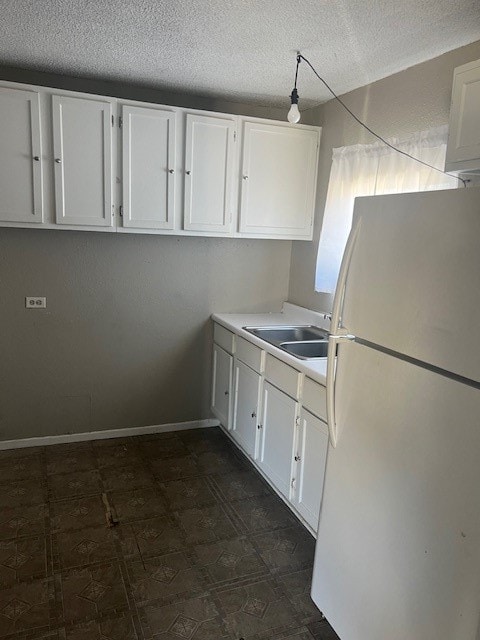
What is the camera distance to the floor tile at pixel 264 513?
8.84 feet

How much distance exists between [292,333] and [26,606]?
2.17m

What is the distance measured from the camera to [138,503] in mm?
2844

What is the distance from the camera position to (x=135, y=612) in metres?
2.05

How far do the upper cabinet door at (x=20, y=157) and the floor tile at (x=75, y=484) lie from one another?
1.59 metres

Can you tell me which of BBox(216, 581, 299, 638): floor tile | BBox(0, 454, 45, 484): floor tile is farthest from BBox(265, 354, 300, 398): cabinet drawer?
BBox(0, 454, 45, 484): floor tile

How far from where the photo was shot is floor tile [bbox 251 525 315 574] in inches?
94.0

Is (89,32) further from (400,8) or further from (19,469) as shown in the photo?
(19,469)

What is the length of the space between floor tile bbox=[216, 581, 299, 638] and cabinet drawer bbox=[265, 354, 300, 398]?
0.92m

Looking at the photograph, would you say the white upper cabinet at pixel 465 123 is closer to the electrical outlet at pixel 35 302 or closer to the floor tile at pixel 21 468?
the electrical outlet at pixel 35 302

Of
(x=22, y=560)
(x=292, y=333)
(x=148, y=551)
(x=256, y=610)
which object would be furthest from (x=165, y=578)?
(x=292, y=333)

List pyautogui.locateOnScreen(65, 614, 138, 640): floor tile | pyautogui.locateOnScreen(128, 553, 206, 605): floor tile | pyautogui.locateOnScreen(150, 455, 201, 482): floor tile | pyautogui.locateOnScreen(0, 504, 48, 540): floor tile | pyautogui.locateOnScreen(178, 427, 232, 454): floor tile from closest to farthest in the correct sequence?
pyautogui.locateOnScreen(65, 614, 138, 640): floor tile < pyautogui.locateOnScreen(128, 553, 206, 605): floor tile < pyautogui.locateOnScreen(0, 504, 48, 540): floor tile < pyautogui.locateOnScreen(150, 455, 201, 482): floor tile < pyautogui.locateOnScreen(178, 427, 232, 454): floor tile

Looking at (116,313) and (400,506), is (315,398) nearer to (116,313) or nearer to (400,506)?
(400,506)

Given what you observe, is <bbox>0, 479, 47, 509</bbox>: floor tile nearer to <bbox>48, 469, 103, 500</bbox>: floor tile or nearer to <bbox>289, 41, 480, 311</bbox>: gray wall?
<bbox>48, 469, 103, 500</bbox>: floor tile

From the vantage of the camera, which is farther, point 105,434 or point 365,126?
point 105,434
